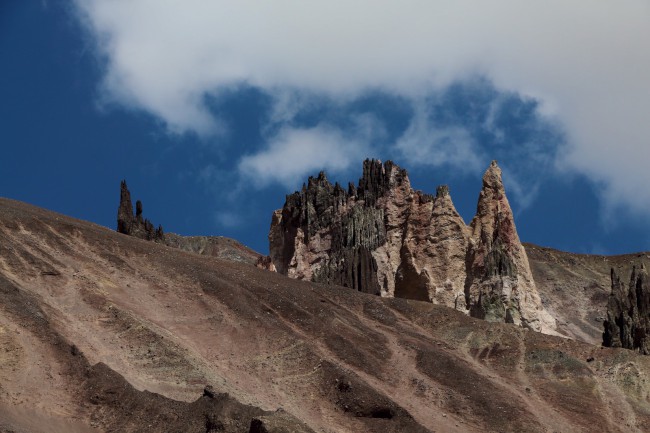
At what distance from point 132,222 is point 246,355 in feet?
125

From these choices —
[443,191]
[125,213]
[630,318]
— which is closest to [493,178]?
[443,191]

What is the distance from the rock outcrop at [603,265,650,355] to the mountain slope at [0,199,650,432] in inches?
229

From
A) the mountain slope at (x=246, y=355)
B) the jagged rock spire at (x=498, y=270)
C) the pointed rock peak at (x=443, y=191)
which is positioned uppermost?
the pointed rock peak at (x=443, y=191)

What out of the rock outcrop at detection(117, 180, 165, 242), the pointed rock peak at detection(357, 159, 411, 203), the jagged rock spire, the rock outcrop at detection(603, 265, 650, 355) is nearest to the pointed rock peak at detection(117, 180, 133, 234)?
the rock outcrop at detection(117, 180, 165, 242)

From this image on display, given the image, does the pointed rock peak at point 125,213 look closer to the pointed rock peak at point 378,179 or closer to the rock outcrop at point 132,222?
the rock outcrop at point 132,222

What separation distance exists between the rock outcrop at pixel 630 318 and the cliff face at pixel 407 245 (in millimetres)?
7209

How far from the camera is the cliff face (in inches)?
3504

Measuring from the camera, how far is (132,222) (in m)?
99.4

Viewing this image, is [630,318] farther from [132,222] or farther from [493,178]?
[132,222]

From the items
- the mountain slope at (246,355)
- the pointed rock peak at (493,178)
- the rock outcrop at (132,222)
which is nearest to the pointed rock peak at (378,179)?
the pointed rock peak at (493,178)

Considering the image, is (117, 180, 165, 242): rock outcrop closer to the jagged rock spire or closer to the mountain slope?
the mountain slope

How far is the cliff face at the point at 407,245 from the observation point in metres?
89.0

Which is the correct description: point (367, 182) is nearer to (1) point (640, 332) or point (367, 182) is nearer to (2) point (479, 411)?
(1) point (640, 332)

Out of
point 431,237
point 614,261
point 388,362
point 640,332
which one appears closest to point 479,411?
point 388,362
